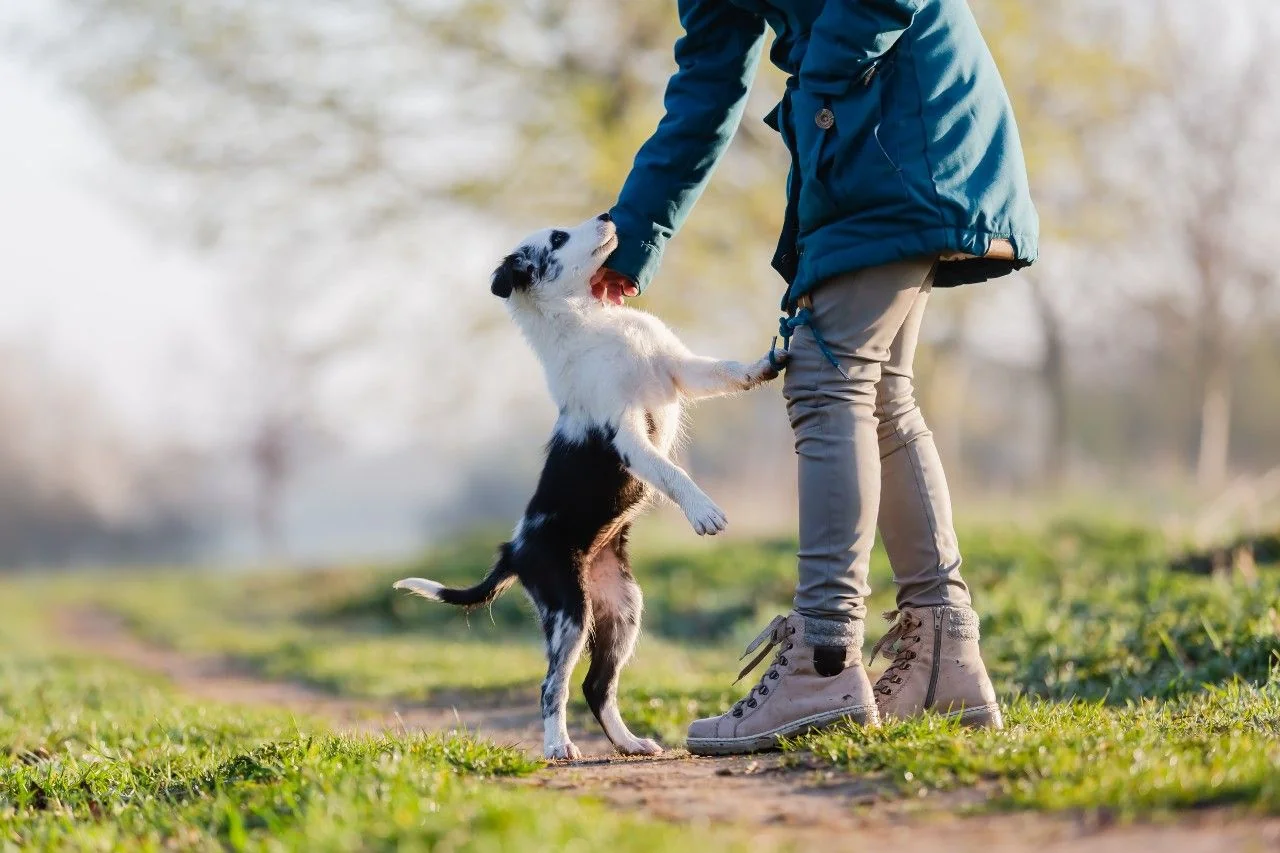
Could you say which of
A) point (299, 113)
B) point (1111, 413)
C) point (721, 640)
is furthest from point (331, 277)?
point (1111, 413)

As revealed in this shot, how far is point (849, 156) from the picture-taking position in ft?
10.7

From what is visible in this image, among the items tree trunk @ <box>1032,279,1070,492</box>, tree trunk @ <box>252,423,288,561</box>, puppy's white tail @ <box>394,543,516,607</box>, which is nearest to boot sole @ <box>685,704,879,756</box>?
puppy's white tail @ <box>394,543,516,607</box>

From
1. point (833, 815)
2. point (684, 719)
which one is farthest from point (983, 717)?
point (684, 719)

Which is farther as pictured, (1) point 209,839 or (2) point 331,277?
(2) point 331,277

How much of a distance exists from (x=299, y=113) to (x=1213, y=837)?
15.0 m

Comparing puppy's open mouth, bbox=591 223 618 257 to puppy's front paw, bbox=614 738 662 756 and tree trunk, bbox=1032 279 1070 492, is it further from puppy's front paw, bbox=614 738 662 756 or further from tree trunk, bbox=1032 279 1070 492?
tree trunk, bbox=1032 279 1070 492

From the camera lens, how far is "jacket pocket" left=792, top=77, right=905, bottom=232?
3.24 meters

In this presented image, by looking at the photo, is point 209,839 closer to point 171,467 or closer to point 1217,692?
point 1217,692

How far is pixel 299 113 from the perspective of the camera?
1541cm

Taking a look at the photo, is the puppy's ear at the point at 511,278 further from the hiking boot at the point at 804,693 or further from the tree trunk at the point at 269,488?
the tree trunk at the point at 269,488

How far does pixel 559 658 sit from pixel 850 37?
6.45 feet

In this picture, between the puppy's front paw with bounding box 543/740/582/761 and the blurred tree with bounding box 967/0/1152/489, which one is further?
the blurred tree with bounding box 967/0/1152/489

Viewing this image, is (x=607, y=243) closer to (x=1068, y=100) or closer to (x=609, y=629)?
(x=609, y=629)

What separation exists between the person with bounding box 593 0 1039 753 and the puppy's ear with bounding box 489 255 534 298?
95 centimetres
